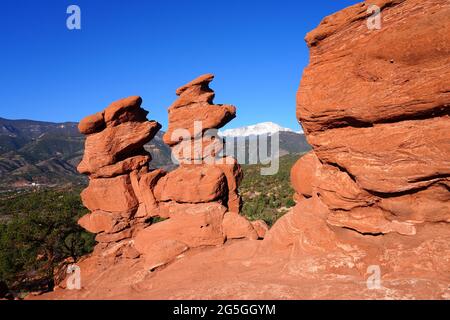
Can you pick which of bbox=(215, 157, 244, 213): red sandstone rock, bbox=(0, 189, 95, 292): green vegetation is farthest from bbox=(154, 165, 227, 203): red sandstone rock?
bbox=(0, 189, 95, 292): green vegetation

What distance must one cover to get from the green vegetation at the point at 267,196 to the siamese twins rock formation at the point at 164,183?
27056 mm

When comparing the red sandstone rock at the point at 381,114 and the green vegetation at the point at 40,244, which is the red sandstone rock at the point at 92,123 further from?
the red sandstone rock at the point at 381,114

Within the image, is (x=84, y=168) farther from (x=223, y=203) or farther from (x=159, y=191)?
(x=223, y=203)

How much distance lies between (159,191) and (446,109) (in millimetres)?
17079

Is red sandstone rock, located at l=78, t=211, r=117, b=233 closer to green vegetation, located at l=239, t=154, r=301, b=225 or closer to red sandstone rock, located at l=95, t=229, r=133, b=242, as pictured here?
red sandstone rock, located at l=95, t=229, r=133, b=242

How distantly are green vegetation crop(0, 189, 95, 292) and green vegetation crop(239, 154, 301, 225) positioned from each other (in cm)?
2527

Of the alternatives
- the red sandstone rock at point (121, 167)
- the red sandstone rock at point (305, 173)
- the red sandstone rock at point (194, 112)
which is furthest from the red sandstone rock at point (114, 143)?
the red sandstone rock at point (305, 173)

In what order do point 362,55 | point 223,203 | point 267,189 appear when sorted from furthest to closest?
point 267,189 < point 223,203 < point 362,55

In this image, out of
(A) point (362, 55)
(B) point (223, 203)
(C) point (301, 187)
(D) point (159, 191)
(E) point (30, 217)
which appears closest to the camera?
(A) point (362, 55)

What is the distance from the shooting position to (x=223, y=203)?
21172mm

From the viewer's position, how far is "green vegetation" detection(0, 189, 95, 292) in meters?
30.8

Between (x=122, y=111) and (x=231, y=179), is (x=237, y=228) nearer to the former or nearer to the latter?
(x=231, y=179)
